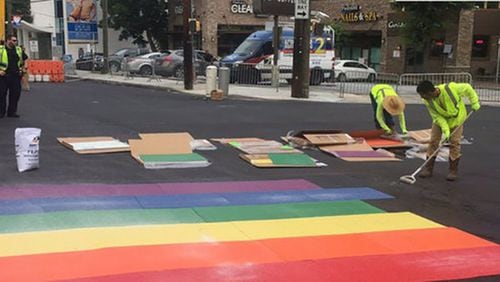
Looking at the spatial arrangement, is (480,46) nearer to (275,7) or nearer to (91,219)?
(275,7)

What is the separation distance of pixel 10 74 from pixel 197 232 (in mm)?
9153

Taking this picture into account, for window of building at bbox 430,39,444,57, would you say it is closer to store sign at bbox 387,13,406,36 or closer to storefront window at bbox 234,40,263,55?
store sign at bbox 387,13,406,36

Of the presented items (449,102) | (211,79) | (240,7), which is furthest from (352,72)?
(449,102)

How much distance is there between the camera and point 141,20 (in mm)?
48062

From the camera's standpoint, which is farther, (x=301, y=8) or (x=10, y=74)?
(x=301, y=8)

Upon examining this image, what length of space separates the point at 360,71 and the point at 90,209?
27.0 meters

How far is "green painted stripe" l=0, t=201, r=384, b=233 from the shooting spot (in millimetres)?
5906

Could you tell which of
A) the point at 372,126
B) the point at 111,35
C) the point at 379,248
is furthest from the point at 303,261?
the point at 111,35

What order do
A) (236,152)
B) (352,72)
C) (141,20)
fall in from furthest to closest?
1. (141,20)
2. (352,72)
3. (236,152)

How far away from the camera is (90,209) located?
6.46m

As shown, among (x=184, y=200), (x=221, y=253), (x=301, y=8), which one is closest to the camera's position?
(x=221, y=253)

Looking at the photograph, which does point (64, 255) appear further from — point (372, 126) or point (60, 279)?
point (372, 126)

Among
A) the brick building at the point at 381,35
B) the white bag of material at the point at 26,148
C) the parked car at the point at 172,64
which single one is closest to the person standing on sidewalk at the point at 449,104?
the white bag of material at the point at 26,148

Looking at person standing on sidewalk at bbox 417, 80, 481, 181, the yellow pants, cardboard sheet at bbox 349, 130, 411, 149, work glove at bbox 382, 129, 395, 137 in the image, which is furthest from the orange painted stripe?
work glove at bbox 382, 129, 395, 137
